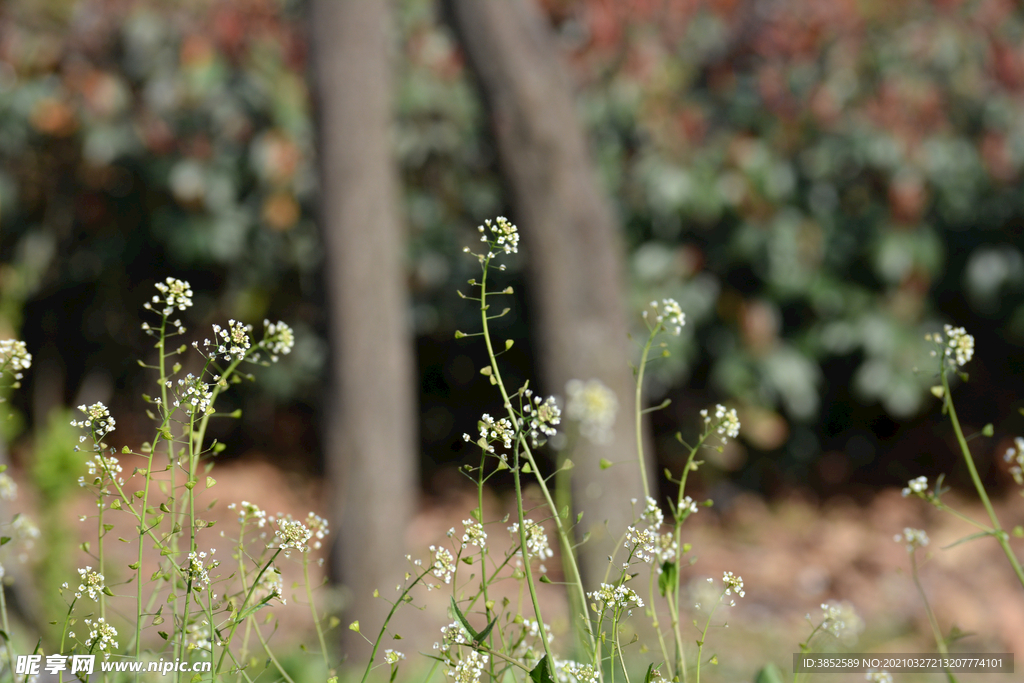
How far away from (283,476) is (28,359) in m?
4.54

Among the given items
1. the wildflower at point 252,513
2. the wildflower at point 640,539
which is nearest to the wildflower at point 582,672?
the wildflower at point 640,539

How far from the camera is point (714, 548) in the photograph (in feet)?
12.9

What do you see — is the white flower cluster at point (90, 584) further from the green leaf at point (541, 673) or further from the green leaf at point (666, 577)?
the green leaf at point (666, 577)

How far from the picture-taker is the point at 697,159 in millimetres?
3662

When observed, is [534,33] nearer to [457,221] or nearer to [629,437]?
[629,437]

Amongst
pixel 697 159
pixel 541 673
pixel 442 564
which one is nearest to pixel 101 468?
pixel 442 564

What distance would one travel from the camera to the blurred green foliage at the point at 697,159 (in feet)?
11.9

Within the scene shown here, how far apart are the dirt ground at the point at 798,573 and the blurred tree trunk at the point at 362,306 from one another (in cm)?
18

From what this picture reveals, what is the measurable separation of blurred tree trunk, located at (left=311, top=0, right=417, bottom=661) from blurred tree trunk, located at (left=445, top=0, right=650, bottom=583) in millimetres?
402

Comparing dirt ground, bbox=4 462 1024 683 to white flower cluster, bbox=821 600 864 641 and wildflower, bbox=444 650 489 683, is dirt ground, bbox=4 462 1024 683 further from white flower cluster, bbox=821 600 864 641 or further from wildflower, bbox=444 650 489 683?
wildflower, bbox=444 650 489 683

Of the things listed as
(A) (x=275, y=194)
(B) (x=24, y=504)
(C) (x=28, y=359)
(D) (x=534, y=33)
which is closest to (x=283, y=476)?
(B) (x=24, y=504)

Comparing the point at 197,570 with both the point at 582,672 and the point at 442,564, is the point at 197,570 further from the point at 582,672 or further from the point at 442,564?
the point at 582,672

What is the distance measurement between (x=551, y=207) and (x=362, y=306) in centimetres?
71

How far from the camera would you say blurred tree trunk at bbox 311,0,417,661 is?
100 inches
